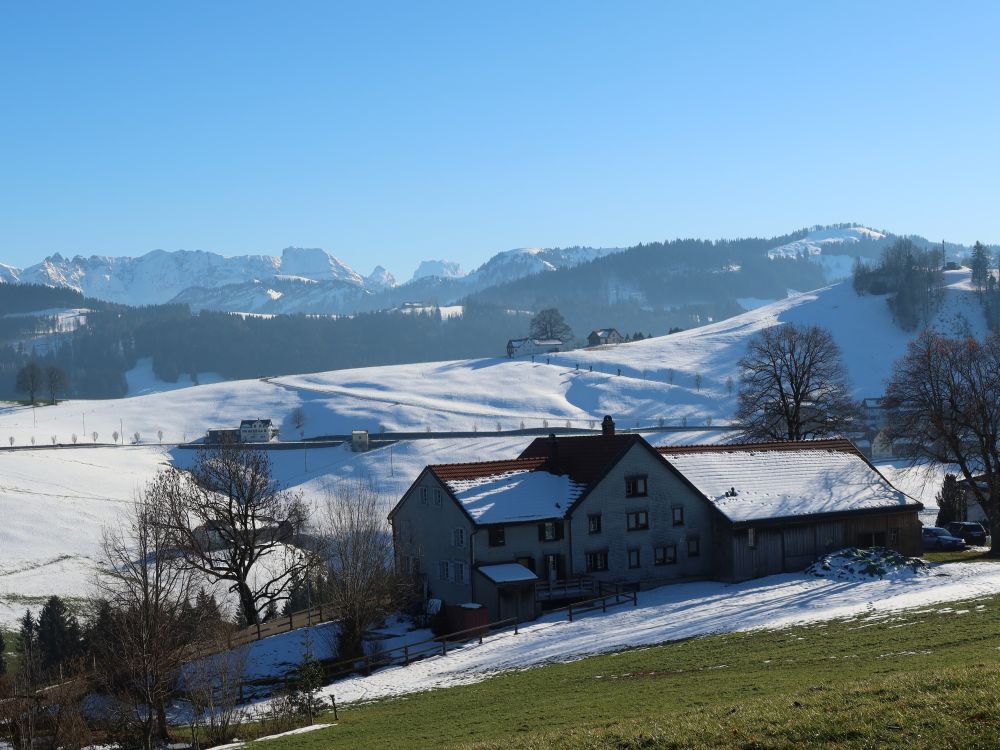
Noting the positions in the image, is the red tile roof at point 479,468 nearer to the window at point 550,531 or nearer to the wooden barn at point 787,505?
the window at point 550,531

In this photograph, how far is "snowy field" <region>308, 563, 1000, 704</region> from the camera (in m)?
34.3

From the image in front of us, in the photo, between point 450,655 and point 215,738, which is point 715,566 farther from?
point 215,738

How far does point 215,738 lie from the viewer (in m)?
28.6

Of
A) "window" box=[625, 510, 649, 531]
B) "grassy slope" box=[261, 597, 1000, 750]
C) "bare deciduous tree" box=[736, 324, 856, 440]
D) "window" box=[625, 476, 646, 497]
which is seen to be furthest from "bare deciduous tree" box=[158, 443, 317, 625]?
"bare deciduous tree" box=[736, 324, 856, 440]

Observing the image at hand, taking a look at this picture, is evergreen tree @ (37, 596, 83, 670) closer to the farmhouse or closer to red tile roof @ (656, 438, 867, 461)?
the farmhouse

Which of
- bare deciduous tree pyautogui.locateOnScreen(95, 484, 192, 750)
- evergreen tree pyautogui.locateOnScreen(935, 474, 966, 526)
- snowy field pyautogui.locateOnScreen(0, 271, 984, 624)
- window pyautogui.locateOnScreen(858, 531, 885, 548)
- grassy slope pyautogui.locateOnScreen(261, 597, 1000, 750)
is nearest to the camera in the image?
grassy slope pyautogui.locateOnScreen(261, 597, 1000, 750)

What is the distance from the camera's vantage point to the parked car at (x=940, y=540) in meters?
57.3

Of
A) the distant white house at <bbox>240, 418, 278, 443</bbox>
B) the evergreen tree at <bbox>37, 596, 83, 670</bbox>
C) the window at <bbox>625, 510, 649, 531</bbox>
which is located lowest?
the evergreen tree at <bbox>37, 596, 83, 670</bbox>

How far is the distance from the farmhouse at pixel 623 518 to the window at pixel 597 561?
0.17 feet

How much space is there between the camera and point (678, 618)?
39.5 meters

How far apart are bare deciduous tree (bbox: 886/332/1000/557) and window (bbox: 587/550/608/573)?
1944 centimetres

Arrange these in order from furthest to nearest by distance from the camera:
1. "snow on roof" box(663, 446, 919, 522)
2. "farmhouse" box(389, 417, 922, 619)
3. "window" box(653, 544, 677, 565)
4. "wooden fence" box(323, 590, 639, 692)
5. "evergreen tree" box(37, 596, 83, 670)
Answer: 1. "evergreen tree" box(37, 596, 83, 670)
2. "snow on roof" box(663, 446, 919, 522)
3. "window" box(653, 544, 677, 565)
4. "farmhouse" box(389, 417, 922, 619)
5. "wooden fence" box(323, 590, 639, 692)

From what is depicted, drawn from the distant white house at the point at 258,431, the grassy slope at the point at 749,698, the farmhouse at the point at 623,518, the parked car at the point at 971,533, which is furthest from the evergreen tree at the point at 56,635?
the distant white house at the point at 258,431

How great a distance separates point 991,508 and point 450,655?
104 ft
